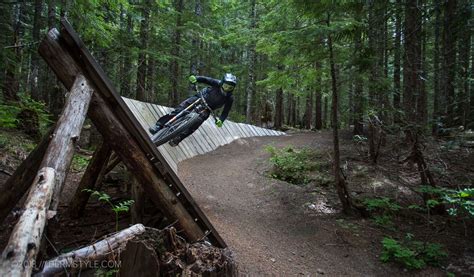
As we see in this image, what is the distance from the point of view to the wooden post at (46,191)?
1.91 meters

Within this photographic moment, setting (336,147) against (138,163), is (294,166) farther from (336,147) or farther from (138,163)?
(138,163)

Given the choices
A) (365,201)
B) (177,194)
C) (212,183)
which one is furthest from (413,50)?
(177,194)

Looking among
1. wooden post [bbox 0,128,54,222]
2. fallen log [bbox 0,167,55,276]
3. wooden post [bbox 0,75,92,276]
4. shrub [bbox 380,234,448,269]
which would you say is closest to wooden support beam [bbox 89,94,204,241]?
wooden post [bbox 0,75,92,276]

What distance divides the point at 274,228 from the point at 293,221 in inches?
27.3

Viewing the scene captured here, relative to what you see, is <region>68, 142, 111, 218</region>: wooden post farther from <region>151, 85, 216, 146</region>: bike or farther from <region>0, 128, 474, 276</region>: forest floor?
<region>151, 85, 216, 146</region>: bike

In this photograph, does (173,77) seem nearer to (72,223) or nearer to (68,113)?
(72,223)

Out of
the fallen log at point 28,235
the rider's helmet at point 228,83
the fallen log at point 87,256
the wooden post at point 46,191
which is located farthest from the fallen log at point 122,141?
the rider's helmet at point 228,83

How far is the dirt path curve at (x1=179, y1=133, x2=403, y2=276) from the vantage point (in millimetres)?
5219

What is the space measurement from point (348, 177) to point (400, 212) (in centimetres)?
221

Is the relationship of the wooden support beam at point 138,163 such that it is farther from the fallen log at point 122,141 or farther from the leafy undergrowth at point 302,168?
the leafy undergrowth at point 302,168

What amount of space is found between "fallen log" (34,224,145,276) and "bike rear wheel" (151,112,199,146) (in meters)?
4.58

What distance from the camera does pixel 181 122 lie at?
7977mm

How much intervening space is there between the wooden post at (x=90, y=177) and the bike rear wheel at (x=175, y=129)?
6.55ft

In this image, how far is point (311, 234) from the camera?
256 inches
